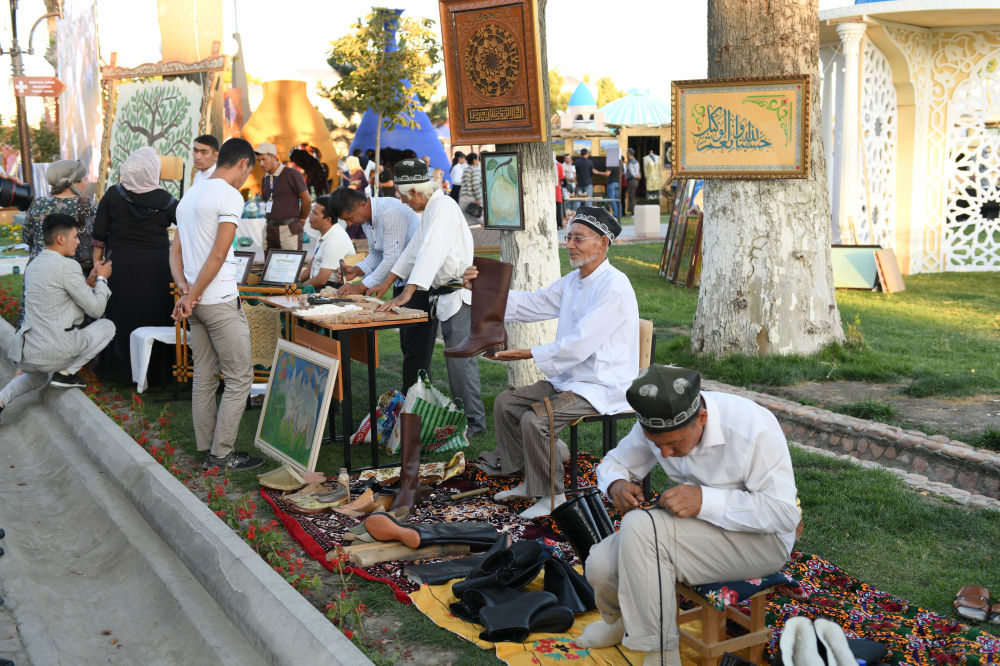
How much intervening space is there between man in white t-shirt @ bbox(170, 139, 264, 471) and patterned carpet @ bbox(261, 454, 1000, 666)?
2.79 ft

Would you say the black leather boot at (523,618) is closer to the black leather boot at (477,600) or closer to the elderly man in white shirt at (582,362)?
the black leather boot at (477,600)

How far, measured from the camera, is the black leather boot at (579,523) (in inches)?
160

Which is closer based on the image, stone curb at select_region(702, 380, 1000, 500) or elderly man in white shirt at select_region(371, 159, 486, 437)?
stone curb at select_region(702, 380, 1000, 500)

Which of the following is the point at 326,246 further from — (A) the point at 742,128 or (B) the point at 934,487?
(B) the point at 934,487

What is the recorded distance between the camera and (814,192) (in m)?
8.30

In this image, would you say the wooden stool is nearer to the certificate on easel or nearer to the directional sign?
the certificate on easel

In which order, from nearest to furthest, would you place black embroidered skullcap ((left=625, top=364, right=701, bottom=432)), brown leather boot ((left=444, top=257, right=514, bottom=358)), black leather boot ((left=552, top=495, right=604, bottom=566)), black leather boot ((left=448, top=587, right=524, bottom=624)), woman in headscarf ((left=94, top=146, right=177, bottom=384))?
black embroidered skullcap ((left=625, top=364, right=701, bottom=432)) < black leather boot ((left=448, top=587, right=524, bottom=624)) < black leather boot ((left=552, top=495, right=604, bottom=566)) < brown leather boot ((left=444, top=257, right=514, bottom=358)) < woman in headscarf ((left=94, top=146, right=177, bottom=384))

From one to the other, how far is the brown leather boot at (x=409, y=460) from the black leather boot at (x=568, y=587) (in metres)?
1.31

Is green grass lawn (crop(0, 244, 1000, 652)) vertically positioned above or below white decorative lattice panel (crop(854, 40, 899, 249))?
below

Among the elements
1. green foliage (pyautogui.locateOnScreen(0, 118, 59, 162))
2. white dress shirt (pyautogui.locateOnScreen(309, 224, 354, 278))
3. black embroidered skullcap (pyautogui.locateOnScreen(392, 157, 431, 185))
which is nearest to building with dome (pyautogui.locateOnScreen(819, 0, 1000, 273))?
white dress shirt (pyautogui.locateOnScreen(309, 224, 354, 278))

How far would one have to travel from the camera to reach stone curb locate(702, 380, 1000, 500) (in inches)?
223

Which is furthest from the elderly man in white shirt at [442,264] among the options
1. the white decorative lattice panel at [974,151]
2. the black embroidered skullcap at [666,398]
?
Result: the white decorative lattice panel at [974,151]

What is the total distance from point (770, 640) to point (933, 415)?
151 inches

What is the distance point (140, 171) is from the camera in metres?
7.65
